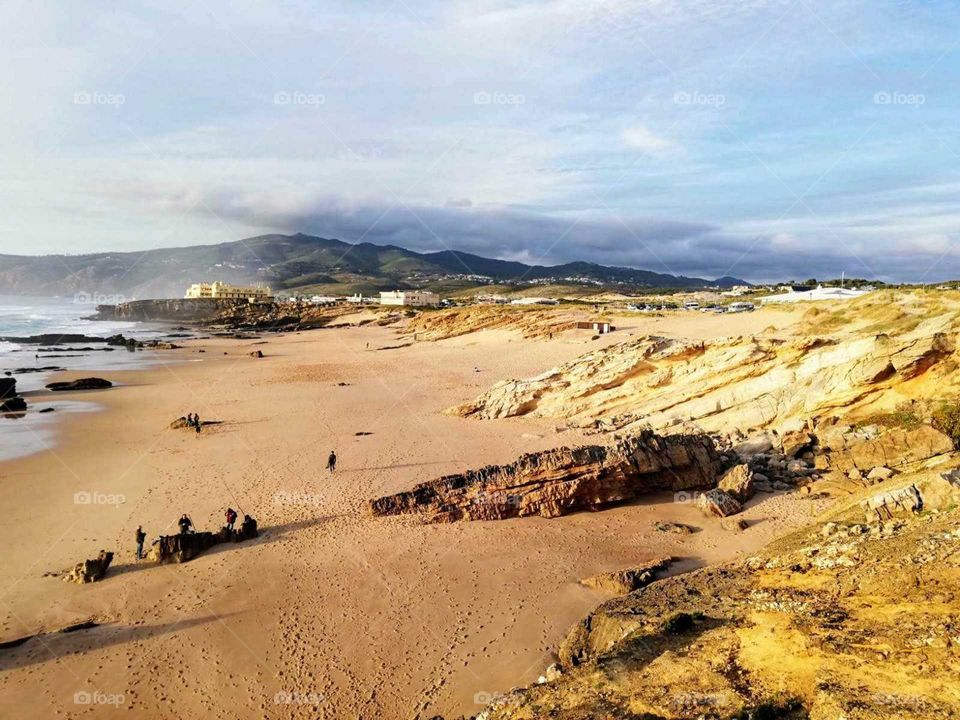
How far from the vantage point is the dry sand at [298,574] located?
28.8ft

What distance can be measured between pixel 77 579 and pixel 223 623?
3.71 metres

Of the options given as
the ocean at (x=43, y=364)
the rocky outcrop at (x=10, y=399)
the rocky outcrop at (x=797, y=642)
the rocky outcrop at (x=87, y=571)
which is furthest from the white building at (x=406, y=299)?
the rocky outcrop at (x=797, y=642)

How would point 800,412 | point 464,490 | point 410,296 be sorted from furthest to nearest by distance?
1. point 410,296
2. point 800,412
3. point 464,490

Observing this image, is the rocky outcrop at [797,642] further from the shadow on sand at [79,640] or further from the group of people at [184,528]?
the group of people at [184,528]

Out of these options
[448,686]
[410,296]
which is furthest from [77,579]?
[410,296]

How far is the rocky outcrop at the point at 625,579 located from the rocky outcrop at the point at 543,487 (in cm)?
321

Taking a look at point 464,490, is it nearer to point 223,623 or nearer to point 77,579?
point 223,623

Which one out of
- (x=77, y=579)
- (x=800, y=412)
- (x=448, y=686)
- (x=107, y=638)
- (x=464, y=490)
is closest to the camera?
(x=448, y=686)

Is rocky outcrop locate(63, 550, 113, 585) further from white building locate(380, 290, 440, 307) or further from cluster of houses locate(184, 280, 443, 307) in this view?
cluster of houses locate(184, 280, 443, 307)

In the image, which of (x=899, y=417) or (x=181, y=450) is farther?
(x=181, y=450)

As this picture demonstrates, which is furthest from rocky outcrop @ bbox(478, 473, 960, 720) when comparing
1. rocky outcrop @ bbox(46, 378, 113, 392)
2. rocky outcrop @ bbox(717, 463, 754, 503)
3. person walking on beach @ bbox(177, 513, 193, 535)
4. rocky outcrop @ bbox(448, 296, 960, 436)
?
rocky outcrop @ bbox(46, 378, 113, 392)

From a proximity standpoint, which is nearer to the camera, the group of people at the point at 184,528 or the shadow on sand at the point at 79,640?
the shadow on sand at the point at 79,640

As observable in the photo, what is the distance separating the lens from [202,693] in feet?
28.5

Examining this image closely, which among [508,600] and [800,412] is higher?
[800,412]
